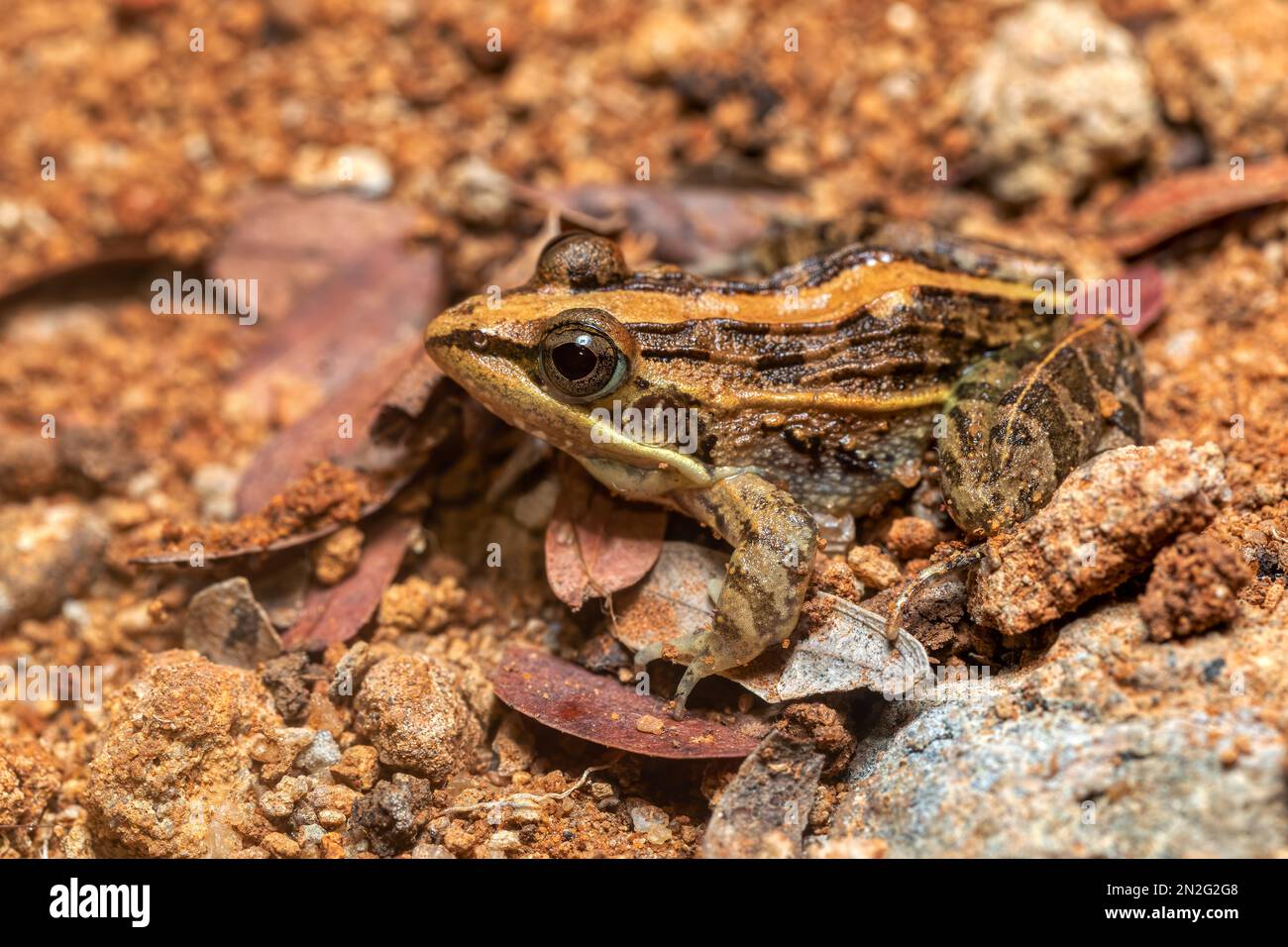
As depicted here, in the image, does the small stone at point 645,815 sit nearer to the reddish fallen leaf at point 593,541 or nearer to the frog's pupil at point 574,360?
the reddish fallen leaf at point 593,541

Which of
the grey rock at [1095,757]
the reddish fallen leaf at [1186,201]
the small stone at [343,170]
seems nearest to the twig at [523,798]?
the grey rock at [1095,757]

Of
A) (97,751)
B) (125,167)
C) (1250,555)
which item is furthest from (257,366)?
(1250,555)

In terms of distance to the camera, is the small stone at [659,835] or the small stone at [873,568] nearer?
the small stone at [659,835]

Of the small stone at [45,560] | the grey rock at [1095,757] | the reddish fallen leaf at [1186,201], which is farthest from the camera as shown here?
the reddish fallen leaf at [1186,201]

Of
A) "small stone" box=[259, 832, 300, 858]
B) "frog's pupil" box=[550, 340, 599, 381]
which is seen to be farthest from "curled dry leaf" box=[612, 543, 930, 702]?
"small stone" box=[259, 832, 300, 858]

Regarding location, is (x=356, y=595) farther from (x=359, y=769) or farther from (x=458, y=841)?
(x=458, y=841)

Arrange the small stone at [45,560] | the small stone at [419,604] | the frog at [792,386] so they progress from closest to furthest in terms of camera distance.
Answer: the frog at [792,386] → the small stone at [419,604] → the small stone at [45,560]
